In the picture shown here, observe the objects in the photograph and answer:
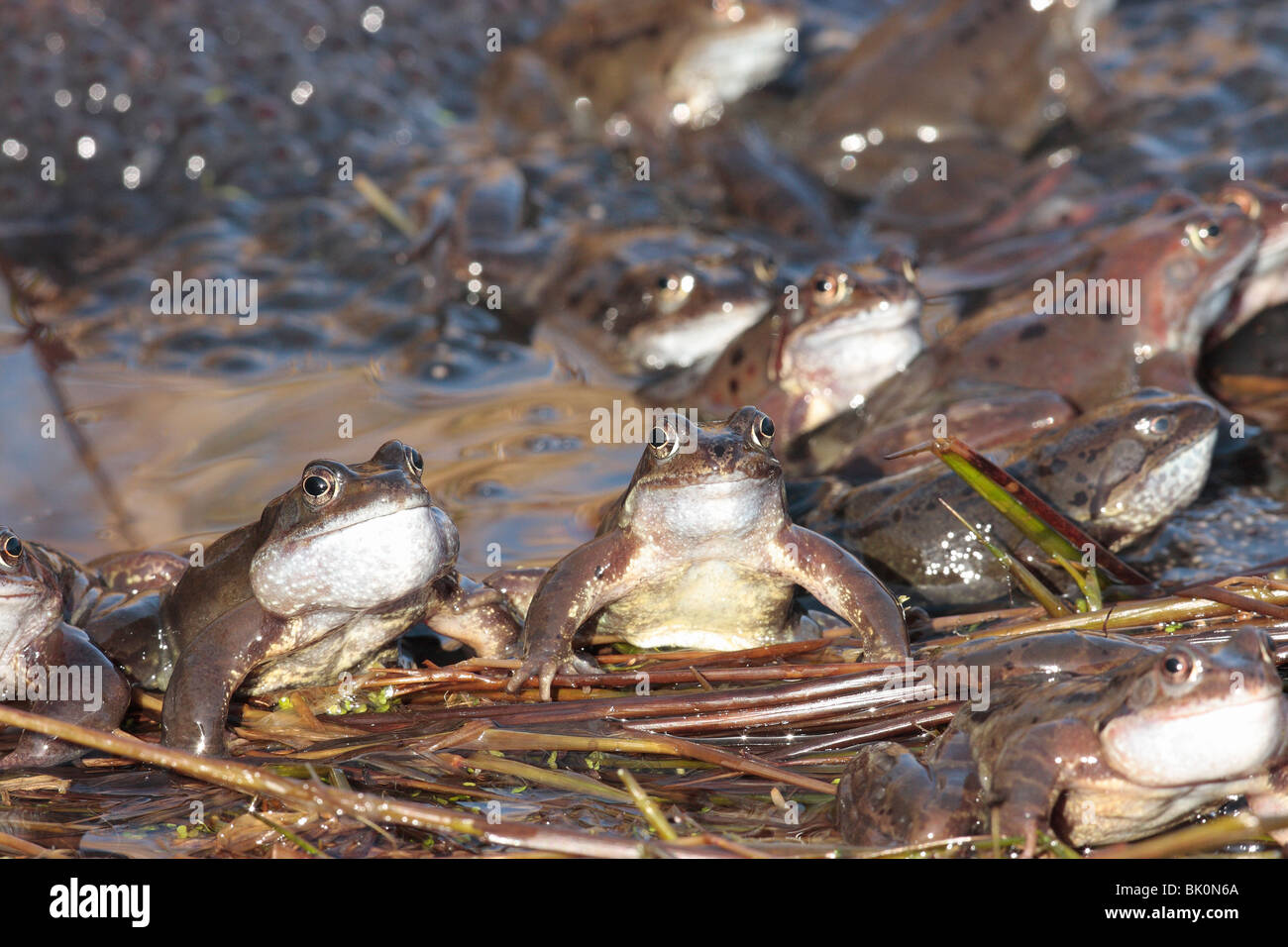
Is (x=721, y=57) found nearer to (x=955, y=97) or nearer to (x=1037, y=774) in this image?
(x=955, y=97)

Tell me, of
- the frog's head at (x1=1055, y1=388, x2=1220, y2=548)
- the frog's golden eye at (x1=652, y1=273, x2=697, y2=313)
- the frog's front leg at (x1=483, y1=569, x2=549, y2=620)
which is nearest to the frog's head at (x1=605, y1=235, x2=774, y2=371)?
the frog's golden eye at (x1=652, y1=273, x2=697, y2=313)

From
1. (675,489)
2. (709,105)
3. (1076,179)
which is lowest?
(675,489)

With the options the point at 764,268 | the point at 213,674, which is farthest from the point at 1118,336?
the point at 213,674

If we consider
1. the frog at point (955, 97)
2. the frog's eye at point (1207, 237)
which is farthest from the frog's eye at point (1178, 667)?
the frog at point (955, 97)

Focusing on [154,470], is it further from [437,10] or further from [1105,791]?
[437,10]

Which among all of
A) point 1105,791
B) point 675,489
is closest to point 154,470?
point 675,489

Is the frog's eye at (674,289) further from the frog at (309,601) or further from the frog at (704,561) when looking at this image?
the frog at (309,601)
